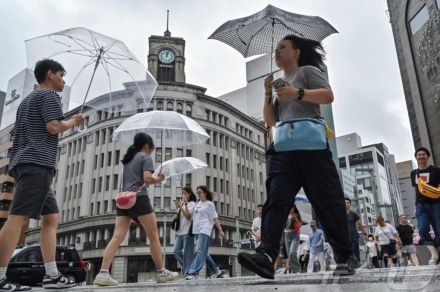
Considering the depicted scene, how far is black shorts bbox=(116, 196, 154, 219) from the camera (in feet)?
14.1

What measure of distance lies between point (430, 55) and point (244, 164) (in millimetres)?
26359

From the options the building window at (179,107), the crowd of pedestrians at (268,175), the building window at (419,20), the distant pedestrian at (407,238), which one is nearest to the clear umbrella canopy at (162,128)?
the crowd of pedestrians at (268,175)

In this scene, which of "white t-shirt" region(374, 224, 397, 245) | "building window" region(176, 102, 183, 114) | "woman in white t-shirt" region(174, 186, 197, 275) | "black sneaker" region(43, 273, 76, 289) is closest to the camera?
"black sneaker" region(43, 273, 76, 289)

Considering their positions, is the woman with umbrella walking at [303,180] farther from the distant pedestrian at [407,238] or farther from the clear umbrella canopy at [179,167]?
the distant pedestrian at [407,238]

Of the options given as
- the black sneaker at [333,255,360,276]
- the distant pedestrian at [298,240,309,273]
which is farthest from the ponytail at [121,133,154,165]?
the distant pedestrian at [298,240,309,273]

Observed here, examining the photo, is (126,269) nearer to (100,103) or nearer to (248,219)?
(248,219)

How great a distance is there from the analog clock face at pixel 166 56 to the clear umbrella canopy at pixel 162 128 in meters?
46.2

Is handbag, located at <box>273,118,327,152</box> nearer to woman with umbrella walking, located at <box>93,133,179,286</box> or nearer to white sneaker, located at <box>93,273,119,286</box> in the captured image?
woman with umbrella walking, located at <box>93,133,179,286</box>

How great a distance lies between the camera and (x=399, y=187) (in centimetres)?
11831

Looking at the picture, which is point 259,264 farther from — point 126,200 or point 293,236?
point 293,236

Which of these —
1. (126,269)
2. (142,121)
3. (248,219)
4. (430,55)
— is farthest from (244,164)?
(142,121)

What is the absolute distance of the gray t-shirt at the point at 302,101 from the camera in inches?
113

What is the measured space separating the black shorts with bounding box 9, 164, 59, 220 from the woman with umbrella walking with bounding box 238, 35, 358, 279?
1774 millimetres

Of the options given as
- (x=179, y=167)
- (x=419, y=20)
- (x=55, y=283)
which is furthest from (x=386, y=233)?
(x=419, y=20)
